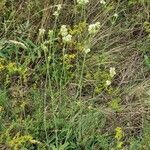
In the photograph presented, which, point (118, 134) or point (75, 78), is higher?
point (75, 78)

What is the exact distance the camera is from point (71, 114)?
2.38 meters

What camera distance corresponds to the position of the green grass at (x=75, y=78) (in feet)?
7.61

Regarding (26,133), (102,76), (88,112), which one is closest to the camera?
(26,133)

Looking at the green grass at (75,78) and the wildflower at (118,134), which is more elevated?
the green grass at (75,78)

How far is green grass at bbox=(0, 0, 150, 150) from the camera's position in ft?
7.61

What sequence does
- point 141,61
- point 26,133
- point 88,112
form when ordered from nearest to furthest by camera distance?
1. point 26,133
2. point 88,112
3. point 141,61

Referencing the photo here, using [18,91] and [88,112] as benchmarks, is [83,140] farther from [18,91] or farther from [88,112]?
[18,91]

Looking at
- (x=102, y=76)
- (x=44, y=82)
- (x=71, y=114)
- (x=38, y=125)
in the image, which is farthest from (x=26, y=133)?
(x=102, y=76)

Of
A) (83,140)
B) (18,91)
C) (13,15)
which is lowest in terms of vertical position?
(83,140)

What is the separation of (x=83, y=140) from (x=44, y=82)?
20.2 inches

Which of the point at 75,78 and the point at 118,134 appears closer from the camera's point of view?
the point at 118,134

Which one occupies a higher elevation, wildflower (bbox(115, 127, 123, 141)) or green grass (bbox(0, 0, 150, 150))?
green grass (bbox(0, 0, 150, 150))

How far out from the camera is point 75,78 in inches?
104

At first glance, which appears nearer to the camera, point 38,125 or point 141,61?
point 38,125
